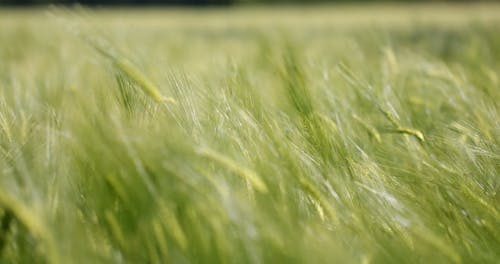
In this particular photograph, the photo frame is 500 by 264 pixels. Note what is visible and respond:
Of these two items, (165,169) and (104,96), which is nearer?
(165,169)

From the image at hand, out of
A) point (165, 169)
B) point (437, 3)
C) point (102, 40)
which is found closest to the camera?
point (165, 169)

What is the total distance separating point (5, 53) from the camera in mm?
2441

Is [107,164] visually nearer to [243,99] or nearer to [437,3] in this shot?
[243,99]

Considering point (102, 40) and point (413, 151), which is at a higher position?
point (102, 40)

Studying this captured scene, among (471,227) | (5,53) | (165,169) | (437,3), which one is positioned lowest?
(437,3)

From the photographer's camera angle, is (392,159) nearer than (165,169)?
No

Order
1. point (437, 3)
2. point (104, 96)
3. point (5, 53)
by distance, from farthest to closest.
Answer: point (437, 3)
point (5, 53)
point (104, 96)

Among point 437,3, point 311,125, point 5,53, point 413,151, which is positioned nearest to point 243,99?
point 311,125

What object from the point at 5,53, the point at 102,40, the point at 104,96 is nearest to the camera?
the point at 104,96

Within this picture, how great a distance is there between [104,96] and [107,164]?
0.13 meters

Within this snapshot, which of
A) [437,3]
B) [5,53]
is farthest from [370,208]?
[437,3]

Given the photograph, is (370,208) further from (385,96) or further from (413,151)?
(385,96)

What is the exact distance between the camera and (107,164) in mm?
427

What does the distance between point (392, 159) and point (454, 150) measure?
2.8 inches
